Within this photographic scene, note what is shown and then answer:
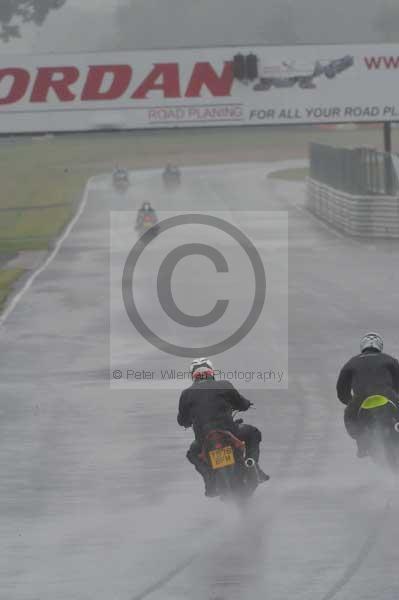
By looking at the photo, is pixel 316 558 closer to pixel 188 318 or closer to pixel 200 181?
pixel 188 318

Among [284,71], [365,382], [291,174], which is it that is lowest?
[365,382]

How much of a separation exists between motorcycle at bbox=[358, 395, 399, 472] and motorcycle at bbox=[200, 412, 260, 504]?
4.09 ft

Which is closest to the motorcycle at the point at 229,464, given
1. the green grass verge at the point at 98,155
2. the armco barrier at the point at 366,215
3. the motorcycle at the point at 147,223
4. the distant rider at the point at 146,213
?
the armco barrier at the point at 366,215

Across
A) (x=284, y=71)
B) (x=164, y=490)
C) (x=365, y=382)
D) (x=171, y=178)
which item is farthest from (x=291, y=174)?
(x=365, y=382)

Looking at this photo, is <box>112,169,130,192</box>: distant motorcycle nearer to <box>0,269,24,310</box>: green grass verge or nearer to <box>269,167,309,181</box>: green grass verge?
<box>269,167,309,181</box>: green grass verge

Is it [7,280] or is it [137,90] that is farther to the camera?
[137,90]

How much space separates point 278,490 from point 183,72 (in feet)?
96.2

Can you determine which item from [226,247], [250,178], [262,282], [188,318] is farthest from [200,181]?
[188,318]

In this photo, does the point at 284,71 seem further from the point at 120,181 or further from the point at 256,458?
the point at 120,181

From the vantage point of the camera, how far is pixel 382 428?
1315cm

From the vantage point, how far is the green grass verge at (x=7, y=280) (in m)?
33.1

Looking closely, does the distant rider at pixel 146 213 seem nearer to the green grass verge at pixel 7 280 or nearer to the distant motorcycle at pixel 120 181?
the green grass verge at pixel 7 280

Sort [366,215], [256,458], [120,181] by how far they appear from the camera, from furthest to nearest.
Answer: [120,181] → [366,215] → [256,458]

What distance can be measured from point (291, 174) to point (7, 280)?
2355 inches
